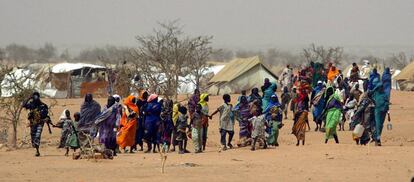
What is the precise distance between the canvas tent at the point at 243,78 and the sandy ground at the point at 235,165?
2364 cm

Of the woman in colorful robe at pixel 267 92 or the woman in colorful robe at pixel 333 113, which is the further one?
the woman in colorful robe at pixel 267 92

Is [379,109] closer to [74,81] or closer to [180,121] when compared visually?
[180,121]

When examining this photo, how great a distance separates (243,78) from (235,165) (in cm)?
2836

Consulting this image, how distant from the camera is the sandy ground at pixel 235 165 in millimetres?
14055

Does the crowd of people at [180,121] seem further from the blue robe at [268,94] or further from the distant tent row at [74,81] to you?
the distant tent row at [74,81]

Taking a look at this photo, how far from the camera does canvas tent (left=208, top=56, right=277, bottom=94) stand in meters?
43.7

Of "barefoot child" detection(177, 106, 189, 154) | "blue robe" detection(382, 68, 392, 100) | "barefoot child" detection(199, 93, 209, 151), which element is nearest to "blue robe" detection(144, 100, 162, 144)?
"barefoot child" detection(177, 106, 189, 154)

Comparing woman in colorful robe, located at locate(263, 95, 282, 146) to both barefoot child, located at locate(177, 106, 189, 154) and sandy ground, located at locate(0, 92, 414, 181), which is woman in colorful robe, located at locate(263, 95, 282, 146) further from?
barefoot child, located at locate(177, 106, 189, 154)

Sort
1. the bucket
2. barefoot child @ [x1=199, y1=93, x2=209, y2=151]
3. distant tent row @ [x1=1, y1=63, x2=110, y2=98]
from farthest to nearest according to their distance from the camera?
distant tent row @ [x1=1, y1=63, x2=110, y2=98] < barefoot child @ [x1=199, y1=93, x2=209, y2=151] < the bucket

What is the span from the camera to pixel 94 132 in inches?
731

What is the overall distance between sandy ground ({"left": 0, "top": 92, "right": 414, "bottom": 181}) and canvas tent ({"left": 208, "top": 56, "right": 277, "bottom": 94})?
23645 millimetres

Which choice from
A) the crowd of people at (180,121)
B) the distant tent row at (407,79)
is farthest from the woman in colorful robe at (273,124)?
the distant tent row at (407,79)

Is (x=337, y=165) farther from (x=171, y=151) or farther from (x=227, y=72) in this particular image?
(x=227, y=72)

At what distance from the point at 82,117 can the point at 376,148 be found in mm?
5681
